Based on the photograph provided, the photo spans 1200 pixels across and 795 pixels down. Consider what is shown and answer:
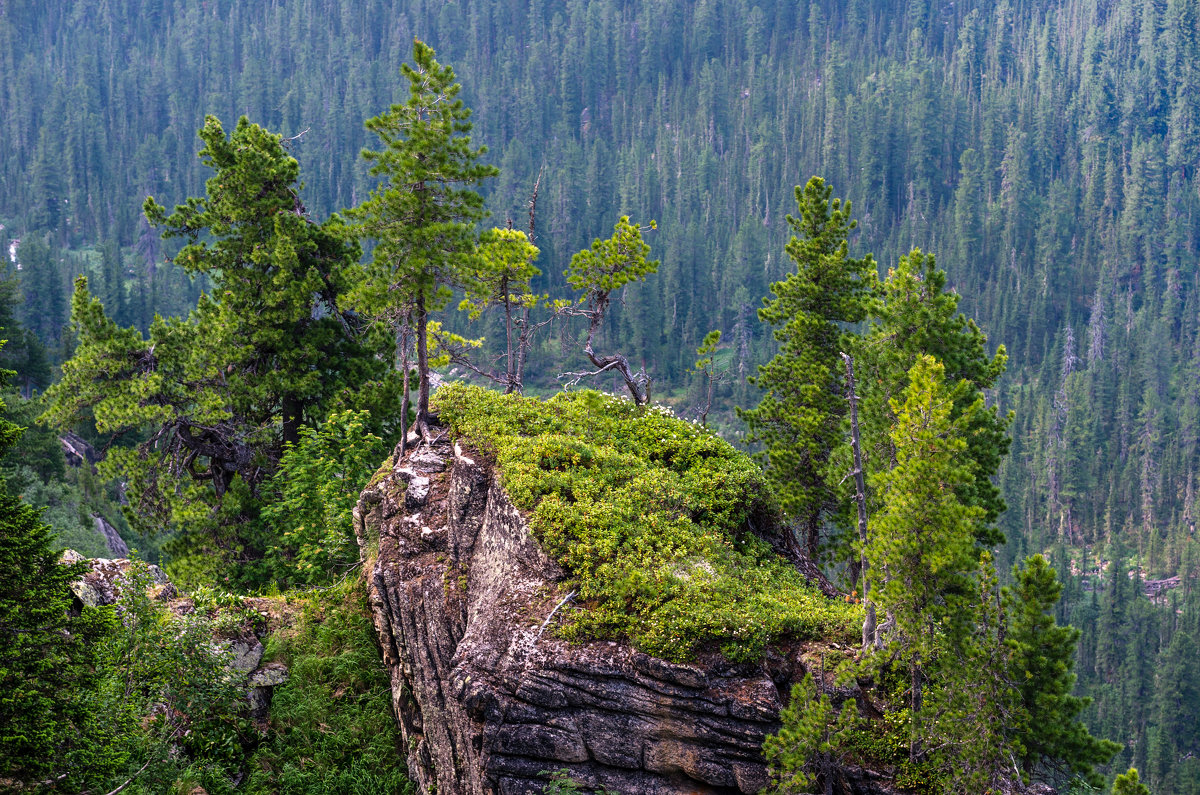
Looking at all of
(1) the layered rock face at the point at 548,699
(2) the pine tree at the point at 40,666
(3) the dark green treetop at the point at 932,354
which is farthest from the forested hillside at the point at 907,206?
(2) the pine tree at the point at 40,666

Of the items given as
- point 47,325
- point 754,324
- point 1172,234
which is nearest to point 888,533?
point 47,325

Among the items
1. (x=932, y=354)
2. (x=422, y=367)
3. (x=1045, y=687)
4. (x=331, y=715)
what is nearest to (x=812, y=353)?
(x=932, y=354)

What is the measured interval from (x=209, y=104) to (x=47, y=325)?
4013 inches

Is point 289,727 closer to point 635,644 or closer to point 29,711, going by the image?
point 29,711

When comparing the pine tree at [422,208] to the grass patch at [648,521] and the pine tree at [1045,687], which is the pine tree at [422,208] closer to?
the grass patch at [648,521]

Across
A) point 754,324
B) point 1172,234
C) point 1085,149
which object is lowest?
point 754,324

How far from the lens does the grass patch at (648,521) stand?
46.8 feet

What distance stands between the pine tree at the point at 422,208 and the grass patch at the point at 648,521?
2.52 meters

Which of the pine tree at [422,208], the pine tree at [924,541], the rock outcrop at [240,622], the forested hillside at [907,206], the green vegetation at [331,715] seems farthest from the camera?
the forested hillside at [907,206]

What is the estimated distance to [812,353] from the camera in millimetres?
24984

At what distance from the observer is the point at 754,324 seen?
145m

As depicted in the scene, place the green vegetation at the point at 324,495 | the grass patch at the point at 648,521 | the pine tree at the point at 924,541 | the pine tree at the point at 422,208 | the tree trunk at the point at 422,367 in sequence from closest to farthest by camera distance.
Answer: the pine tree at the point at 924,541
the grass patch at the point at 648,521
the pine tree at the point at 422,208
the tree trunk at the point at 422,367
the green vegetation at the point at 324,495

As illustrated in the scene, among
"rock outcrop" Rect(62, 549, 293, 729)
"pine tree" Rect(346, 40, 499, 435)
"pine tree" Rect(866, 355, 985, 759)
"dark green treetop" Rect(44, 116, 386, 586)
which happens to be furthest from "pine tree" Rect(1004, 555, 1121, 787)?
"dark green treetop" Rect(44, 116, 386, 586)

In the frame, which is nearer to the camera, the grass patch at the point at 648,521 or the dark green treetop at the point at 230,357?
the grass patch at the point at 648,521
